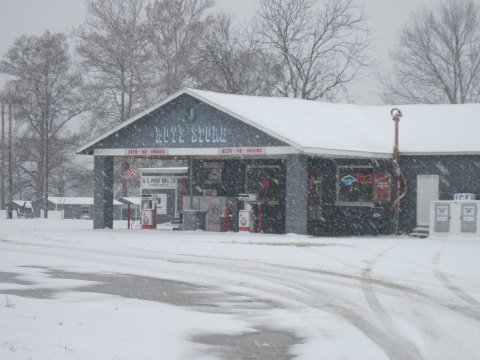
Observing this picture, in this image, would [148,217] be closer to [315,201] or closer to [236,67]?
[315,201]

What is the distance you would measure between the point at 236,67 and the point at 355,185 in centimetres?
2349

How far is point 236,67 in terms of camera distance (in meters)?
53.7

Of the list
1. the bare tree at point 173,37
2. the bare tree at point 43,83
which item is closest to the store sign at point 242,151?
the bare tree at point 173,37

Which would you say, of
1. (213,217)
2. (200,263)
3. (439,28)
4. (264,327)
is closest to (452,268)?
(200,263)

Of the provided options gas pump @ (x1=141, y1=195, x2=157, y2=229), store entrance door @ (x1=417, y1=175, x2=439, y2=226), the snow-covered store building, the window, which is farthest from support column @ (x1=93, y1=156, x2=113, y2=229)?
store entrance door @ (x1=417, y1=175, x2=439, y2=226)

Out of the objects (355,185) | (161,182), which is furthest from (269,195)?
(161,182)

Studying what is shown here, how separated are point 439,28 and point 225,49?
16.1 metres

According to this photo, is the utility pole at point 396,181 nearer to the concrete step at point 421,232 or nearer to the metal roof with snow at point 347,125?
the metal roof with snow at point 347,125

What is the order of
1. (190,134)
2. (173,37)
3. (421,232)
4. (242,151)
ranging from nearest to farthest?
(242,151), (421,232), (190,134), (173,37)

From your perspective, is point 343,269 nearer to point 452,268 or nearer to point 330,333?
point 452,268

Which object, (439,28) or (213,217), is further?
(439,28)

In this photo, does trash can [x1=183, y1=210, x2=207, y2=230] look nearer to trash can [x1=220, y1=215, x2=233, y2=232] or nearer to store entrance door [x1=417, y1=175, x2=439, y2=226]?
trash can [x1=220, y1=215, x2=233, y2=232]

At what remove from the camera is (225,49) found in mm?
53656

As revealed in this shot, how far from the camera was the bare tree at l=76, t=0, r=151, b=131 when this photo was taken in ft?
164
